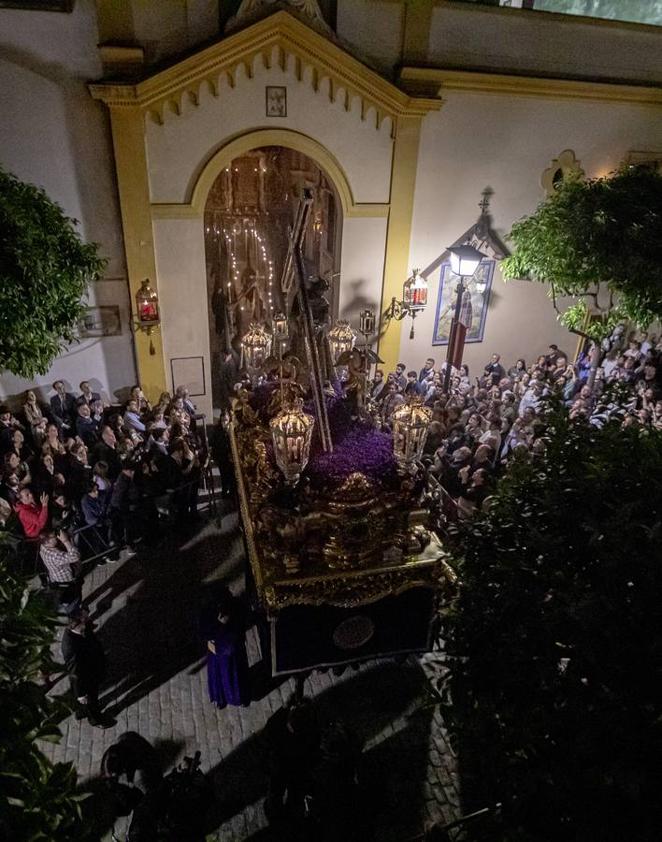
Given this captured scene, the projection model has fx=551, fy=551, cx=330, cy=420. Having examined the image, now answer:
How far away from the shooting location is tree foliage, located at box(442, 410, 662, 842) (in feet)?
8.48

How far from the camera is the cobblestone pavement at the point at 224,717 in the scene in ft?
18.6

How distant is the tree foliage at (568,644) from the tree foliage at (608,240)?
7.27 metres

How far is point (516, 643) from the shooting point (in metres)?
3.22

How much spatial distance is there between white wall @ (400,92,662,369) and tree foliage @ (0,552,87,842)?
11876 mm

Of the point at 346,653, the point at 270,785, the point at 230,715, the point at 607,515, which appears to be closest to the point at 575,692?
the point at 607,515

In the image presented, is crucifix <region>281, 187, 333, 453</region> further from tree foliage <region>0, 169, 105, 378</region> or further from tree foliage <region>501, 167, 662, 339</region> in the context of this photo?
tree foliage <region>501, 167, 662, 339</region>

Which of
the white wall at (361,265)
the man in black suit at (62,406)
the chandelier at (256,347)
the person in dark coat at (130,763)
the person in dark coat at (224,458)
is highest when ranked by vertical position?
the white wall at (361,265)

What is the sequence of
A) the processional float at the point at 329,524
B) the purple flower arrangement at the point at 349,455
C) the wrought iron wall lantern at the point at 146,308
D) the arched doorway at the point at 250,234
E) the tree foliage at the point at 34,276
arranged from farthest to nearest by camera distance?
the arched doorway at the point at 250,234, the wrought iron wall lantern at the point at 146,308, the tree foliage at the point at 34,276, the purple flower arrangement at the point at 349,455, the processional float at the point at 329,524

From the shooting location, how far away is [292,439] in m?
6.24

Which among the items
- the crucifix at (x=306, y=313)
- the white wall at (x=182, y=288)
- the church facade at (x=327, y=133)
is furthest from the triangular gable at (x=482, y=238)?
the crucifix at (x=306, y=313)

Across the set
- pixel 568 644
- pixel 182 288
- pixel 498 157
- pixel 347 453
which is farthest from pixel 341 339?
pixel 498 157

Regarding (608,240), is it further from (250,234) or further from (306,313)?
(250,234)

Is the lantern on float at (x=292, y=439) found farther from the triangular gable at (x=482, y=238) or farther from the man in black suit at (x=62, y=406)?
the triangular gable at (x=482, y=238)

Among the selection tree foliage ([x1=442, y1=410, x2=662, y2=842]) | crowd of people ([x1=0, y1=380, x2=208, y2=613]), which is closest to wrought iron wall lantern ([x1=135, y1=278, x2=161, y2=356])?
crowd of people ([x1=0, y1=380, x2=208, y2=613])
